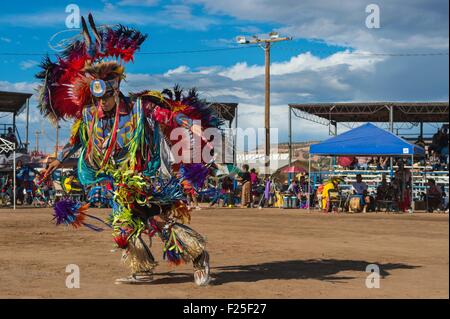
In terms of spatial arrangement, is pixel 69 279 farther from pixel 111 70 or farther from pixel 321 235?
pixel 321 235

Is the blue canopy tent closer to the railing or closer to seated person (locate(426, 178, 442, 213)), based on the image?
seated person (locate(426, 178, 442, 213))

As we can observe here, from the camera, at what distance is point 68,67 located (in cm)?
852

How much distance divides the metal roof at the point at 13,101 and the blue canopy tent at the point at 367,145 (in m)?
21.6

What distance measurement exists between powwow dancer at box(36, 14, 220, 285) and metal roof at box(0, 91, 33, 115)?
3305cm

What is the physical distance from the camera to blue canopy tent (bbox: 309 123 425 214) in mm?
23766

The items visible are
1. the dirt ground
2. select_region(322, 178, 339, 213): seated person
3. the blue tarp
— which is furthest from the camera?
select_region(322, 178, 339, 213): seated person

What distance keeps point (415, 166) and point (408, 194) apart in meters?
4.14

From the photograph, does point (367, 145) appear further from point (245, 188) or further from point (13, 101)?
Answer: point (13, 101)

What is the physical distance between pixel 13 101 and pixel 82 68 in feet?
115
